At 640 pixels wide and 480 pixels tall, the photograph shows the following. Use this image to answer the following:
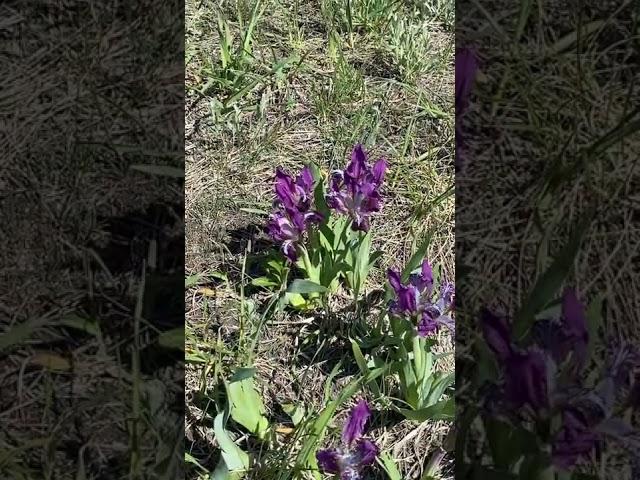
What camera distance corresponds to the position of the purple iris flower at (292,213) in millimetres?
1741

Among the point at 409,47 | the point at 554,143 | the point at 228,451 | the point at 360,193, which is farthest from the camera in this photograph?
the point at 409,47

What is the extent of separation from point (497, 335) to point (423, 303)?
2.62 ft

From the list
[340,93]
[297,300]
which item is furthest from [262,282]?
[340,93]

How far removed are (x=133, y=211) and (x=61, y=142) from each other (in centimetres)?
9

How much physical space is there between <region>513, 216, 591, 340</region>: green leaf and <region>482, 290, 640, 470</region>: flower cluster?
0.4 inches

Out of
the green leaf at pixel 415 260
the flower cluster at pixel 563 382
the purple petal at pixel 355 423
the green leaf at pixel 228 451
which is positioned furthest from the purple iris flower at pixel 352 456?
the flower cluster at pixel 563 382

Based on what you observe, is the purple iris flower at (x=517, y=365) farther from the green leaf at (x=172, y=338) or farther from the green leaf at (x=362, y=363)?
the green leaf at (x=362, y=363)

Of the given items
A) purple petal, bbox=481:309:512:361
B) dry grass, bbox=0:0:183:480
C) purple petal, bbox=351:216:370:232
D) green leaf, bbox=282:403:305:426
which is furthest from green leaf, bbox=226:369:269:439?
purple petal, bbox=481:309:512:361

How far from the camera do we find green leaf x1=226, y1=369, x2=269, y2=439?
148 cm

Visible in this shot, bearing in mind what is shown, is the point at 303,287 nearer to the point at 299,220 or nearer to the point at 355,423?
the point at 299,220

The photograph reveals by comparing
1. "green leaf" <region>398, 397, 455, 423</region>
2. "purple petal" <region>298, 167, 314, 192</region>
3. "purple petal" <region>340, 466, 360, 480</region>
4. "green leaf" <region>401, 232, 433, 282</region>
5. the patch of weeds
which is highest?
the patch of weeds

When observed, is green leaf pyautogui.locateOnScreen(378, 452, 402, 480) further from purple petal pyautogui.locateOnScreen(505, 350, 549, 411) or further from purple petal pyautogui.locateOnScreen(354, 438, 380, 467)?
purple petal pyautogui.locateOnScreen(505, 350, 549, 411)

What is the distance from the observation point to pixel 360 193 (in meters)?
1.74

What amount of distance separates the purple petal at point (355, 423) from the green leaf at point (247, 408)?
0.20 meters
